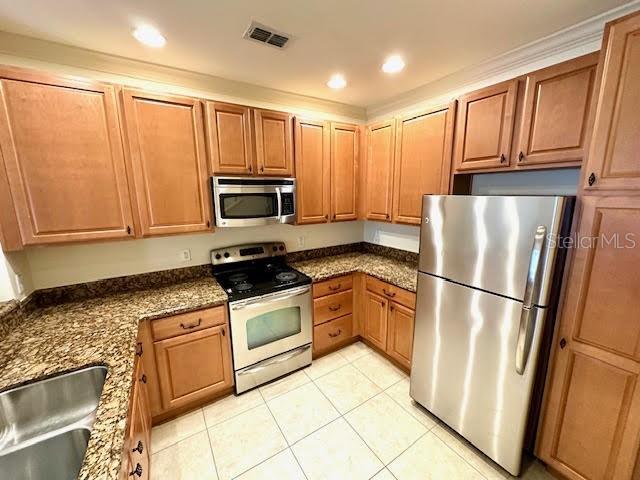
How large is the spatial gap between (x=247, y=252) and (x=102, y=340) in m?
1.28

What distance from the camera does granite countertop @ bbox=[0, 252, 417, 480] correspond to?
82 cm

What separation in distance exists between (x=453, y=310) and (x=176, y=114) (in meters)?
2.29

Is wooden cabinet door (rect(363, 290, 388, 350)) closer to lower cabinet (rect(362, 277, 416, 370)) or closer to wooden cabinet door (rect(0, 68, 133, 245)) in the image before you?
lower cabinet (rect(362, 277, 416, 370))

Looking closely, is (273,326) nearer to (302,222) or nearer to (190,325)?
(190,325)

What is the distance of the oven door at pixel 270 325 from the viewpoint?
2027mm

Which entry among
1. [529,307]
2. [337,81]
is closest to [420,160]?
[337,81]

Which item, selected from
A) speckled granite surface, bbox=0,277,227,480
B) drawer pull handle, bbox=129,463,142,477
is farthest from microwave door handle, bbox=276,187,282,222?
drawer pull handle, bbox=129,463,142,477

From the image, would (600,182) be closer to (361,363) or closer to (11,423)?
(361,363)

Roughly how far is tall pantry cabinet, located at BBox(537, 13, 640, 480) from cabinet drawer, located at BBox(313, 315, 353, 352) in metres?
1.63

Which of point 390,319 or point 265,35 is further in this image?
point 390,319

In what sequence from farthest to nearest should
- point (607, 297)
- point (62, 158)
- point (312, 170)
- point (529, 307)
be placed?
point (312, 170) < point (62, 158) < point (529, 307) < point (607, 297)

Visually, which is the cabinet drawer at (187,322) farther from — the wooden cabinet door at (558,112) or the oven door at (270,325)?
the wooden cabinet door at (558,112)

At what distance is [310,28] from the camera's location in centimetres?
149

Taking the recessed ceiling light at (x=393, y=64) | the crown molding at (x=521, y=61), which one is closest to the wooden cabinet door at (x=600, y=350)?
the crown molding at (x=521, y=61)
